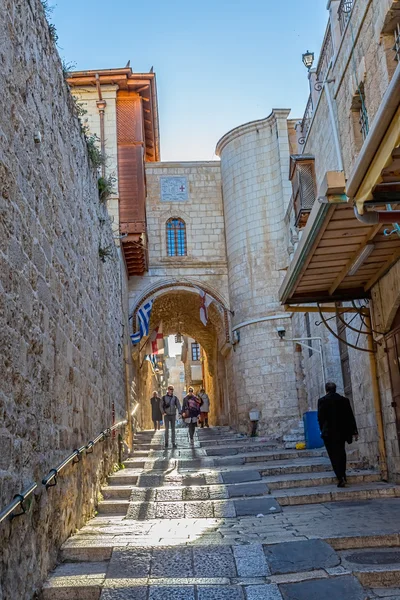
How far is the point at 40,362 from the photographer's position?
15.9 feet

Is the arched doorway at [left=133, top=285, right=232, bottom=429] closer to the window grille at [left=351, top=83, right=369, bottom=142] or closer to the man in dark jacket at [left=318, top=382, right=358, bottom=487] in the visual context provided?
the window grille at [left=351, top=83, right=369, bottom=142]

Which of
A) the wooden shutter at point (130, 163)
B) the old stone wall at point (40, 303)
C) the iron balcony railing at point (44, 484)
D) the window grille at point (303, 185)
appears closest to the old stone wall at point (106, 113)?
the wooden shutter at point (130, 163)

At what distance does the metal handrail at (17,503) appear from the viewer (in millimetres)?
3535

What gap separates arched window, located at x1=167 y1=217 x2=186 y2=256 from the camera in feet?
71.3

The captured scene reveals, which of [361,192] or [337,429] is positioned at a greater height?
[361,192]

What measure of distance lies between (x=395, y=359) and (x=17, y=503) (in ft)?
17.3

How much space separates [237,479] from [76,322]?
11.7ft

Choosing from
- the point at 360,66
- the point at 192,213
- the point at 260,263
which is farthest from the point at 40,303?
the point at 192,213

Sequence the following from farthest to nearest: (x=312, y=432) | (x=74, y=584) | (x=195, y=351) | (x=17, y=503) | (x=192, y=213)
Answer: (x=195, y=351), (x=192, y=213), (x=312, y=432), (x=74, y=584), (x=17, y=503)

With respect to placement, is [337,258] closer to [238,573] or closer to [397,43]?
[397,43]

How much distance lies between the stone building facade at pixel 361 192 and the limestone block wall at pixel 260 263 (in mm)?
Result: 7327

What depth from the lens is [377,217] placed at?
15.1 ft

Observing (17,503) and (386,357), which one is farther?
(386,357)

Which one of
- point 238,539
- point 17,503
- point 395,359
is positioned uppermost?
point 395,359
